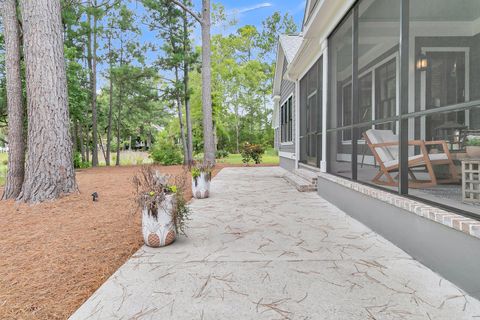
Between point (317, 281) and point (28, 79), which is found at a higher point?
point (28, 79)

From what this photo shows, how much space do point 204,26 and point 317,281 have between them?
11.6m

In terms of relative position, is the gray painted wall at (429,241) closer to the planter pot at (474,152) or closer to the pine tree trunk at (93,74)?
the planter pot at (474,152)

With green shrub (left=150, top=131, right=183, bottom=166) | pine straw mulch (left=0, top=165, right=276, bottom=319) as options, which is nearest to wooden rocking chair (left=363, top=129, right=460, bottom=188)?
pine straw mulch (left=0, top=165, right=276, bottom=319)

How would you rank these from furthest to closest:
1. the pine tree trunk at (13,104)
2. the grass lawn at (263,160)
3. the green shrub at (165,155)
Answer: the grass lawn at (263,160) < the green shrub at (165,155) < the pine tree trunk at (13,104)

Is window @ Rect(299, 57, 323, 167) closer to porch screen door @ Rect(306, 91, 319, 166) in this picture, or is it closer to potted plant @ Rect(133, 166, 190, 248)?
porch screen door @ Rect(306, 91, 319, 166)

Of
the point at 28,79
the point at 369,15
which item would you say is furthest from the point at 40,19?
the point at 369,15

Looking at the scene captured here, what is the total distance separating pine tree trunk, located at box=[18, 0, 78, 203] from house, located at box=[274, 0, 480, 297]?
14.8 ft

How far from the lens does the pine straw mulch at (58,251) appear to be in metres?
1.91

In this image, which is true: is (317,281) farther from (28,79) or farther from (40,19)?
(40,19)

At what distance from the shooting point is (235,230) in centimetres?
337

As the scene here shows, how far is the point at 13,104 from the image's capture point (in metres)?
5.18

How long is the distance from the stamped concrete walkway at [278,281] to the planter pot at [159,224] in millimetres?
103

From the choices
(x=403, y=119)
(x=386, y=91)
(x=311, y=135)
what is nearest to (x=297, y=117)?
(x=311, y=135)

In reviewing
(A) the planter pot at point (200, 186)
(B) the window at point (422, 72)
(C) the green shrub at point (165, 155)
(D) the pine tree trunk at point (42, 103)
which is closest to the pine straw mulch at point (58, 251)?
(D) the pine tree trunk at point (42, 103)
